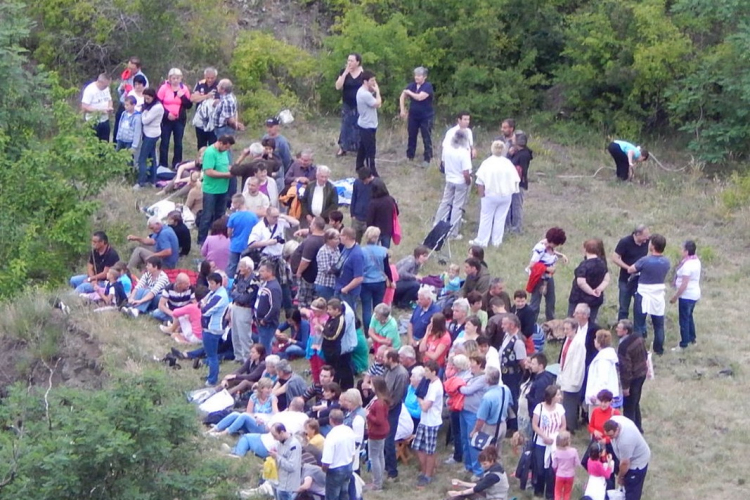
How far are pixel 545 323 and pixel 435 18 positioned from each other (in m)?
9.26

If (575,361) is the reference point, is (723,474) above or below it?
below

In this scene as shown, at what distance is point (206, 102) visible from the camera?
21469 millimetres

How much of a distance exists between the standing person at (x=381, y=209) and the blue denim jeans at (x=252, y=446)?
3862mm

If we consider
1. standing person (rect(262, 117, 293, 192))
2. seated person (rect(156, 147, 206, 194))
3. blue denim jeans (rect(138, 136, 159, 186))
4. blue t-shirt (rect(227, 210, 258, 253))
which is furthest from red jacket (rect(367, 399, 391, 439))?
blue denim jeans (rect(138, 136, 159, 186))

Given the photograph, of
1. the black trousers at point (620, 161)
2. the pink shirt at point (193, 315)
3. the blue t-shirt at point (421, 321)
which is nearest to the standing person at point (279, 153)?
the pink shirt at point (193, 315)

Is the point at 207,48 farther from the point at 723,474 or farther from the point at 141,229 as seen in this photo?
the point at 723,474

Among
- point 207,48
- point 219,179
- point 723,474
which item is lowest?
point 723,474

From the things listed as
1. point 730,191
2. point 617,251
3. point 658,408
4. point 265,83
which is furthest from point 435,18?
point 658,408

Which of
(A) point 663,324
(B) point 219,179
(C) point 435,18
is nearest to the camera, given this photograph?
(A) point 663,324

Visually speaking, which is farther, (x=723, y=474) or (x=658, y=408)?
(x=658, y=408)

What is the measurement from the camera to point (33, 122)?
2183 cm

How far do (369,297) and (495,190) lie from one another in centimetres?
311

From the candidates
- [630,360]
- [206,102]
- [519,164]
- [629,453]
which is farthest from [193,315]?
[629,453]

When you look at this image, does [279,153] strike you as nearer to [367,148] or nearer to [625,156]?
[367,148]
